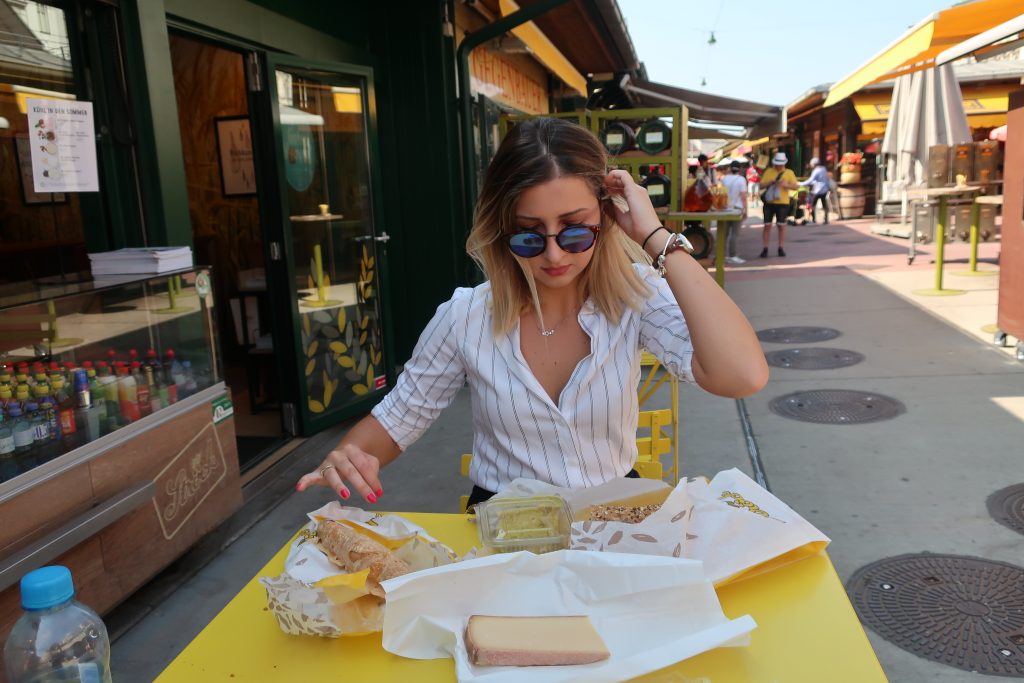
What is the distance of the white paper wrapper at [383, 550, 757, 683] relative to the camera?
1.24 meters

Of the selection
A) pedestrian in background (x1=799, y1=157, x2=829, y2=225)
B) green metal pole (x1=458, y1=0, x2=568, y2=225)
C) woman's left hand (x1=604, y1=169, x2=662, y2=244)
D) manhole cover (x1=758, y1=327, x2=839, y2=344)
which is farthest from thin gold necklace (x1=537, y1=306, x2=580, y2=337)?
pedestrian in background (x1=799, y1=157, x2=829, y2=225)

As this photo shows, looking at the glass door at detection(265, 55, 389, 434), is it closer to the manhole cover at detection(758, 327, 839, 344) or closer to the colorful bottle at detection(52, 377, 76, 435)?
the colorful bottle at detection(52, 377, 76, 435)

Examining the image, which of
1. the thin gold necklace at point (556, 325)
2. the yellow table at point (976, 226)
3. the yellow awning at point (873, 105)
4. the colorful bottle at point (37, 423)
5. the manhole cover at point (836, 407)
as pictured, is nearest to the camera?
the thin gold necklace at point (556, 325)

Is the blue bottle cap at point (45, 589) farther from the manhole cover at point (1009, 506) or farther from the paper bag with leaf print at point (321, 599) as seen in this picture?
the manhole cover at point (1009, 506)

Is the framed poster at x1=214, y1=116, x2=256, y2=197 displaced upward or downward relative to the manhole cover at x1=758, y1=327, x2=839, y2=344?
upward

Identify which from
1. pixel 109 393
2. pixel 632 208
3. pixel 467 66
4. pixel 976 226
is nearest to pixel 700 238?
pixel 976 226

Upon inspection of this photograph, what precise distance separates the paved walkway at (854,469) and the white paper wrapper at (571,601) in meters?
0.22

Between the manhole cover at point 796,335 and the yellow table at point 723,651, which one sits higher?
the yellow table at point 723,651

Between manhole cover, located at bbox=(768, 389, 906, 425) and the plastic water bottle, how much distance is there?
188 inches

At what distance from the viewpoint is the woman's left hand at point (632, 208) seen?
1962mm

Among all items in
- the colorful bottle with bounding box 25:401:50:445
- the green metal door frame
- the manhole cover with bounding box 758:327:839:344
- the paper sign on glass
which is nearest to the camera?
the colorful bottle with bounding box 25:401:50:445

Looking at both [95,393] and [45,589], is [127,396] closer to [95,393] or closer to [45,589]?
[95,393]

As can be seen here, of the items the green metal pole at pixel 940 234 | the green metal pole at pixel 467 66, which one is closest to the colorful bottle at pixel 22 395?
the green metal pole at pixel 467 66

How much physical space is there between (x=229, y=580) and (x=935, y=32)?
24.5 feet
